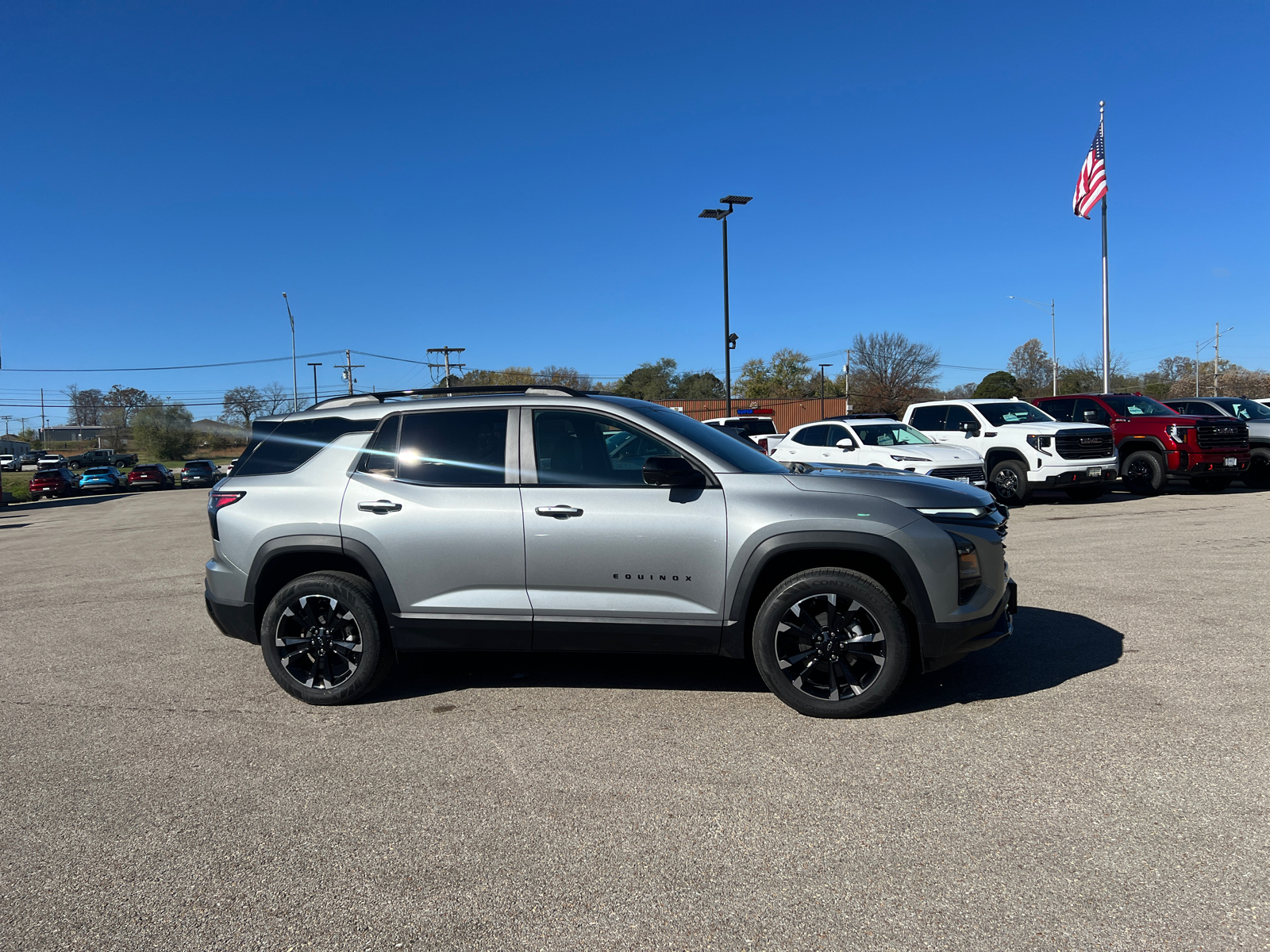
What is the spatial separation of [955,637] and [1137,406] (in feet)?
50.3

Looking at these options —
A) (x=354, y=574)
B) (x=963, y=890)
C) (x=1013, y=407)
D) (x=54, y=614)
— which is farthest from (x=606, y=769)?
(x=1013, y=407)

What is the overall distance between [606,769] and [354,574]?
79.3 inches

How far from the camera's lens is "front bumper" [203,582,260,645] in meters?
5.13

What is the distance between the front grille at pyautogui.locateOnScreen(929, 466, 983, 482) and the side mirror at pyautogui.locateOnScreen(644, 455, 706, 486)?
10051 mm

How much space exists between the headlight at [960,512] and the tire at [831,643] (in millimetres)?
473

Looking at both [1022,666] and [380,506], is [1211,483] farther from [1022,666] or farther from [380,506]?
[380,506]

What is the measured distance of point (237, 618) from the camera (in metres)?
5.16

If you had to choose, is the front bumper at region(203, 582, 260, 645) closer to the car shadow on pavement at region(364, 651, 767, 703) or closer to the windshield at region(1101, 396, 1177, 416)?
the car shadow on pavement at region(364, 651, 767, 703)

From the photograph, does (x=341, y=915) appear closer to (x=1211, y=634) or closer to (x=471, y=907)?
(x=471, y=907)

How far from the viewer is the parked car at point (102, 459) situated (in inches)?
2486

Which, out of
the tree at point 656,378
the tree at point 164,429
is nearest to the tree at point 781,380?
the tree at point 656,378

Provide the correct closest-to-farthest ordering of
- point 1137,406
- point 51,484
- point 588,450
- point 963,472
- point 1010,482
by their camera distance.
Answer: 1. point 588,450
2. point 963,472
3. point 1010,482
4. point 1137,406
5. point 51,484

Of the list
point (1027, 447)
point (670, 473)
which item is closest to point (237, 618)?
point (670, 473)

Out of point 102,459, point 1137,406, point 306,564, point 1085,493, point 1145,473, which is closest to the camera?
point 306,564
